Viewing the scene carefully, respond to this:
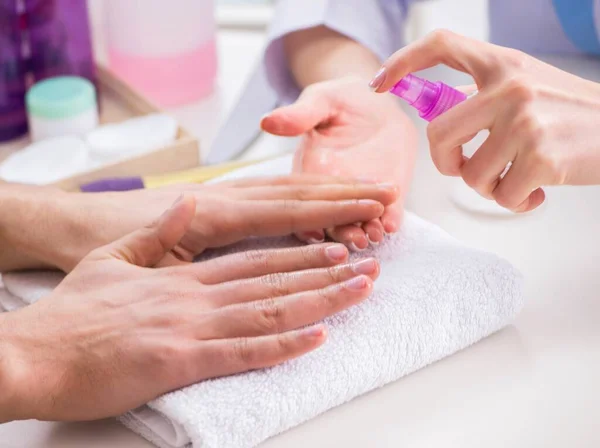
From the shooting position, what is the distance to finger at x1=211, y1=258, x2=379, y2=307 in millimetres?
760

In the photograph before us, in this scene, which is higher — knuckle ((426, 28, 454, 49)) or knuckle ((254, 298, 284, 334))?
knuckle ((426, 28, 454, 49))

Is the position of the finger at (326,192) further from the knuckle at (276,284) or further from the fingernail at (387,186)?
the knuckle at (276,284)

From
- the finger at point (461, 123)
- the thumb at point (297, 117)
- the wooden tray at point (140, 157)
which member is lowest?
the wooden tray at point (140, 157)

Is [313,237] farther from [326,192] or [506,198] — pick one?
[506,198]

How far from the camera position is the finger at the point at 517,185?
734mm

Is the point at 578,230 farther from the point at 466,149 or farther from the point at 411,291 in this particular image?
the point at 411,291

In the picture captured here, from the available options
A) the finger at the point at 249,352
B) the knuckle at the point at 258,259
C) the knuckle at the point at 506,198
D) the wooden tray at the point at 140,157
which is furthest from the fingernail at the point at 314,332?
the wooden tray at the point at 140,157

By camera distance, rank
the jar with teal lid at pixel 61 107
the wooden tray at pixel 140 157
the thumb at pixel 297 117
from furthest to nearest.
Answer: the jar with teal lid at pixel 61 107, the wooden tray at pixel 140 157, the thumb at pixel 297 117

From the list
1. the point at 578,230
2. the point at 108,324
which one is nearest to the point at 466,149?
the point at 578,230

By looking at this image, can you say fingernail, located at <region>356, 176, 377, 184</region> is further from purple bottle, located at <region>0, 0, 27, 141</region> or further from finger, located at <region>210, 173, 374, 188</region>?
purple bottle, located at <region>0, 0, 27, 141</region>

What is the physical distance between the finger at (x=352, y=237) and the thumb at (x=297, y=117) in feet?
0.39

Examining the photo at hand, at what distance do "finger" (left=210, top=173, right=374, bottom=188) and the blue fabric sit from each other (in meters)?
0.49

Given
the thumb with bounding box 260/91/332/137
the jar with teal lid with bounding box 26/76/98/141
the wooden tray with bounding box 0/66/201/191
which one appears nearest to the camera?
the thumb with bounding box 260/91/332/137

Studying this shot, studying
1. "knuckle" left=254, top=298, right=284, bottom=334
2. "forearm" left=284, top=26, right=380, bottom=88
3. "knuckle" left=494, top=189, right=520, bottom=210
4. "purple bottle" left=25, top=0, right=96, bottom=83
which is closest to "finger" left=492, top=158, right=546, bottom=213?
"knuckle" left=494, top=189, right=520, bottom=210
